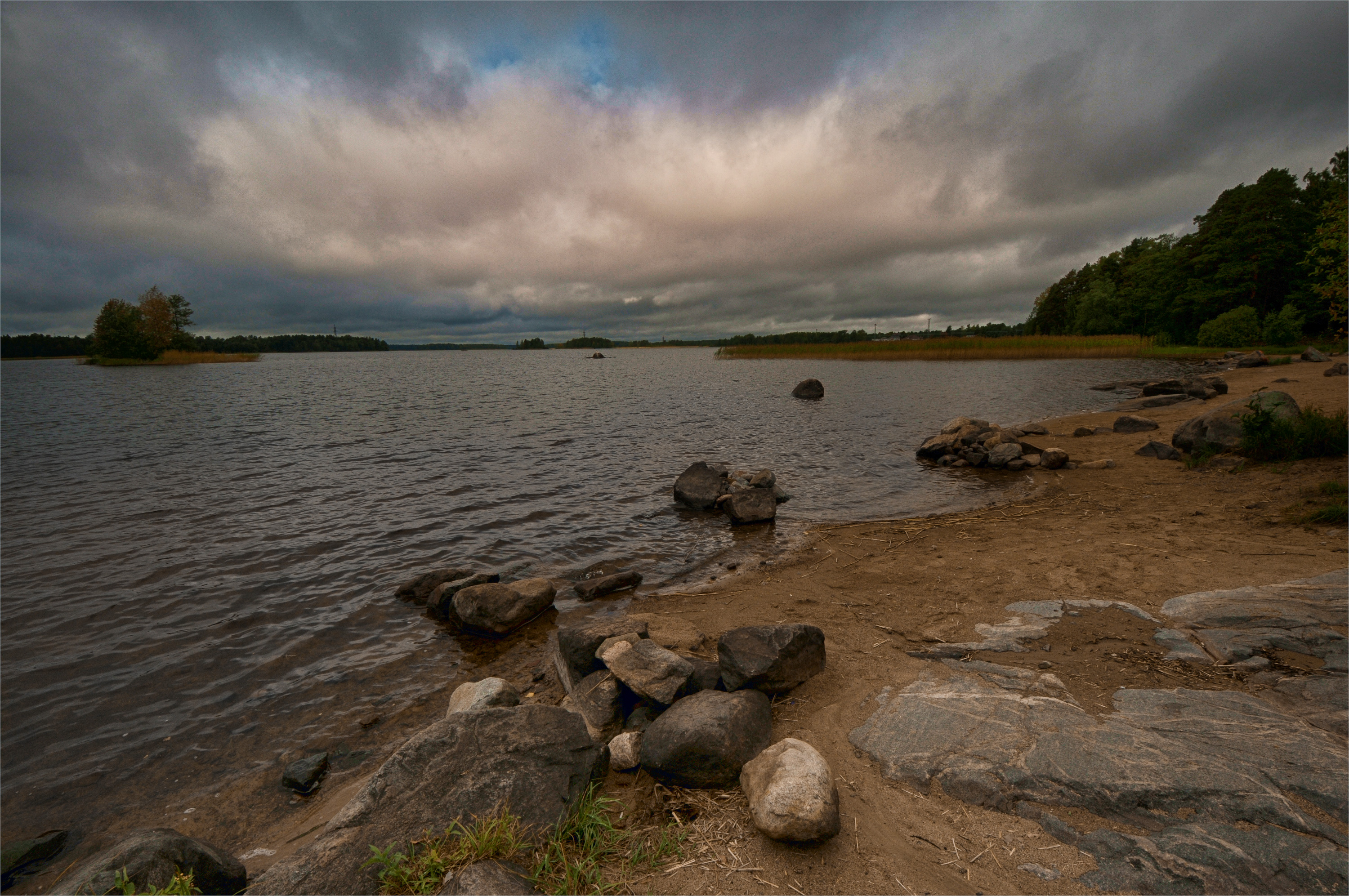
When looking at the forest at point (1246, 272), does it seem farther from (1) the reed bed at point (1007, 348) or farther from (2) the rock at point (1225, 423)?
(2) the rock at point (1225, 423)

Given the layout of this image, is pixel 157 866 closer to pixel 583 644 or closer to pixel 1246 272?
pixel 583 644

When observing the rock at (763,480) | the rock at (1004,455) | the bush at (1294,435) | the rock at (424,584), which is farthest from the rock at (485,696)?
the rock at (1004,455)

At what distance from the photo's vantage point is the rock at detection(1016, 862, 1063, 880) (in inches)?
123

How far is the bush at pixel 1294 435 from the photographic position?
11.0 m

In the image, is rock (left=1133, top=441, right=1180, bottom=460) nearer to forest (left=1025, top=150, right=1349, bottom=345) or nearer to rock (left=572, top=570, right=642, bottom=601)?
rock (left=572, top=570, right=642, bottom=601)

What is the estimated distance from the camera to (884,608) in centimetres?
773

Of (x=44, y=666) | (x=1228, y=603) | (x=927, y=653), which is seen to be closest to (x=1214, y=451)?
(x=1228, y=603)

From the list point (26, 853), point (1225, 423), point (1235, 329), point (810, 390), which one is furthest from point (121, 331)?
point (1235, 329)

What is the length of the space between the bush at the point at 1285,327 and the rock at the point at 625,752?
3098 inches

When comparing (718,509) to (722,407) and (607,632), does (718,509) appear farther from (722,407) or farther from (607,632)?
(722,407)

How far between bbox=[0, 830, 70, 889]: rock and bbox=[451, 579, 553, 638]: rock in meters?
A: 4.33

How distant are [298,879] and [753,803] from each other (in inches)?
113

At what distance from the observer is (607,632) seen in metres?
6.23

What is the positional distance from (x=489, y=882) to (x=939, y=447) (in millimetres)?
20352
